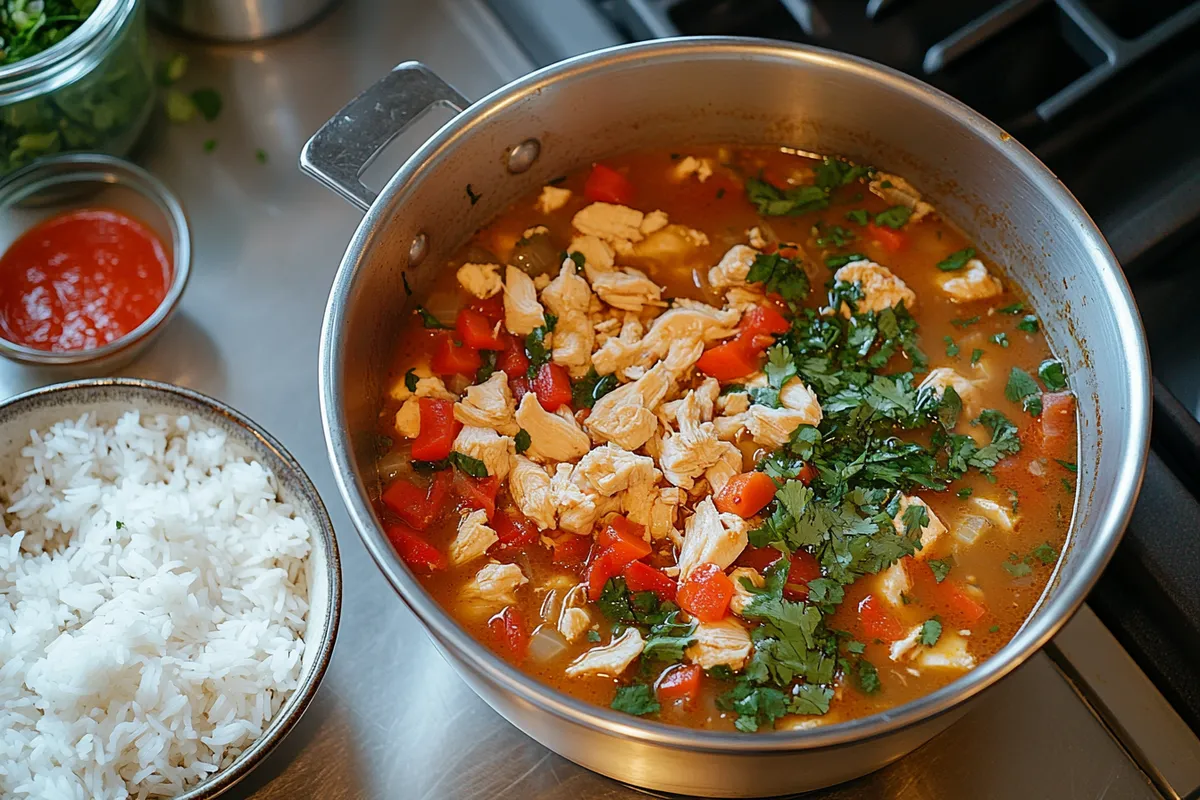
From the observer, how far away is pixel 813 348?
6.11 feet

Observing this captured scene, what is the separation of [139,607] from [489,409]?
57cm

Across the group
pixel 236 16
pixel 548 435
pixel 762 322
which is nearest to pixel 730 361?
pixel 762 322

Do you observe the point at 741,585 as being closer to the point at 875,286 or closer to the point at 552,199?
the point at 875,286

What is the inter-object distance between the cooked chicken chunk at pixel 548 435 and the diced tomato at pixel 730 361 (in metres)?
0.25

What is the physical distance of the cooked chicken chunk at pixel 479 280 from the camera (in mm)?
1903

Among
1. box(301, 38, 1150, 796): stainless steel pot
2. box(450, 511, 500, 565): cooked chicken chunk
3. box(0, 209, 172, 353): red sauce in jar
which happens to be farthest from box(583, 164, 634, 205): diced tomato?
box(0, 209, 172, 353): red sauce in jar

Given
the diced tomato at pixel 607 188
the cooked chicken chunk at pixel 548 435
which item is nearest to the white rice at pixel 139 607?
the cooked chicken chunk at pixel 548 435

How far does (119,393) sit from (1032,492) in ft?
4.63

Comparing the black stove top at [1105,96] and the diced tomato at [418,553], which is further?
the black stove top at [1105,96]

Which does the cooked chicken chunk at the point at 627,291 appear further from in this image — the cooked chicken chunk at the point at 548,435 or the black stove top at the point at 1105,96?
the black stove top at the point at 1105,96

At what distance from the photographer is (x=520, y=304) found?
6.14ft

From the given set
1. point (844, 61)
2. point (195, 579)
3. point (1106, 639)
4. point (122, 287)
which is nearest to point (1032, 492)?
point (1106, 639)

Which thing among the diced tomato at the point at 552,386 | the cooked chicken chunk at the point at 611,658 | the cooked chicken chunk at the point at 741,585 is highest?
the diced tomato at the point at 552,386

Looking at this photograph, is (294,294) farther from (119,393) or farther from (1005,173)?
(1005,173)
